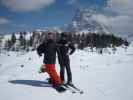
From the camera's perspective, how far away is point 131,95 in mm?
9328

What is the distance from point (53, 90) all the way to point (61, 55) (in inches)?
62.2

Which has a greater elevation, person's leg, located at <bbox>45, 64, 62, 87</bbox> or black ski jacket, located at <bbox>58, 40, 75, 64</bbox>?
black ski jacket, located at <bbox>58, 40, 75, 64</bbox>

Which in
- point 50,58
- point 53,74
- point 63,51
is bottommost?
point 53,74

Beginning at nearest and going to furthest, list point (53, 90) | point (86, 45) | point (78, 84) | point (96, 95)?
point (96, 95) < point (53, 90) < point (78, 84) < point (86, 45)

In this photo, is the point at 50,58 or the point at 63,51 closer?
the point at 50,58

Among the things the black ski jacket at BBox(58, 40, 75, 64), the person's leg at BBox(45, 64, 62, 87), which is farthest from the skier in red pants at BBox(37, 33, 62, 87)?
the black ski jacket at BBox(58, 40, 75, 64)

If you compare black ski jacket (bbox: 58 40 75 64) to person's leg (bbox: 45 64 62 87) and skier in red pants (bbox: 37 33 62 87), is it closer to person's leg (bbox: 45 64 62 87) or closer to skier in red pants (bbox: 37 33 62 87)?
skier in red pants (bbox: 37 33 62 87)

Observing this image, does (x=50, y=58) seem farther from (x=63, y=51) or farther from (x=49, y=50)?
(x=63, y=51)

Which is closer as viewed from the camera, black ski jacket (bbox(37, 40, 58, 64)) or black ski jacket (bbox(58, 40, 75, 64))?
black ski jacket (bbox(37, 40, 58, 64))

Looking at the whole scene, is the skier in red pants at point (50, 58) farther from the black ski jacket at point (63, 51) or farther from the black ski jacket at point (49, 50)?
the black ski jacket at point (63, 51)

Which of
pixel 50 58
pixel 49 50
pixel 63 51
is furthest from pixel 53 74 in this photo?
pixel 63 51

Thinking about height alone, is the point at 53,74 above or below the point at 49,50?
below

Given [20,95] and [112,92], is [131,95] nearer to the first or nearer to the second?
[112,92]

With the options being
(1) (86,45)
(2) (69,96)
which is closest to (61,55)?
(2) (69,96)
